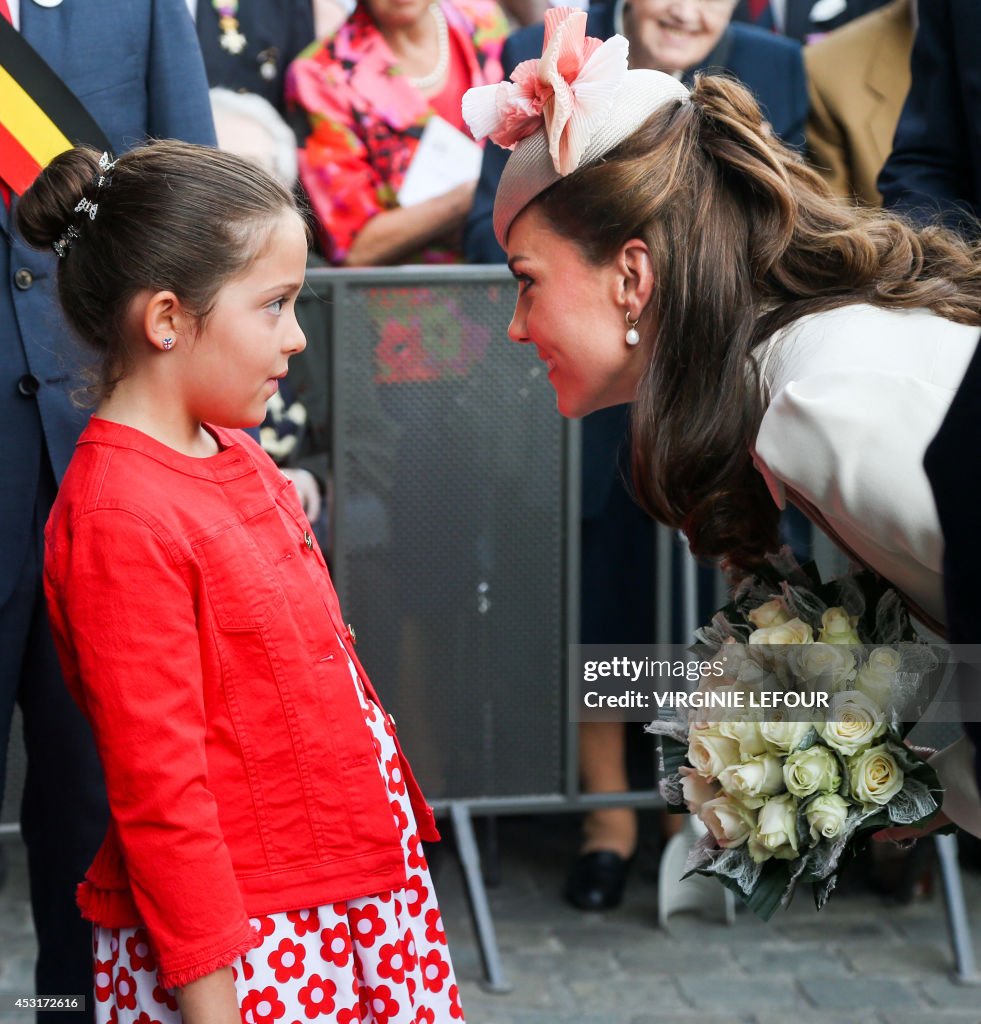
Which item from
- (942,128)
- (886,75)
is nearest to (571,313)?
(942,128)

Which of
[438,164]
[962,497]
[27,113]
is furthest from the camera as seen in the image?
[438,164]

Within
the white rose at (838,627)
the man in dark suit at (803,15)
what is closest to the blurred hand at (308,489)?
the white rose at (838,627)

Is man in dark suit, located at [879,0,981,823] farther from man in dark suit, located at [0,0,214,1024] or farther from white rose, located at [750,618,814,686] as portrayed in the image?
man in dark suit, located at [0,0,214,1024]

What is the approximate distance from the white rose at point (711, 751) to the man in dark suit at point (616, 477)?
5.85 feet

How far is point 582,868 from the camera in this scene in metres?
3.84

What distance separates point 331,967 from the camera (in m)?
1.89

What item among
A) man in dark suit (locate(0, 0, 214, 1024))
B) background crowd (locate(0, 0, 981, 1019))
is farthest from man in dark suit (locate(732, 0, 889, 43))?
man in dark suit (locate(0, 0, 214, 1024))

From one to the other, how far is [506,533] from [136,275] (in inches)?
67.3

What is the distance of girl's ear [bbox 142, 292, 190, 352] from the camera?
1.88m

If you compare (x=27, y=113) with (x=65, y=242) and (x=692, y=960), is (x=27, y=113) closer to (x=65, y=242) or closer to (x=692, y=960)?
(x=65, y=242)

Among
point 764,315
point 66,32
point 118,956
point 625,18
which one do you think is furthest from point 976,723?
point 625,18

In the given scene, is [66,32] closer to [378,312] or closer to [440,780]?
[378,312]

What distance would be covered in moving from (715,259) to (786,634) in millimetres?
510

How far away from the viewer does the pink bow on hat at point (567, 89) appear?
Result: 1.94m
